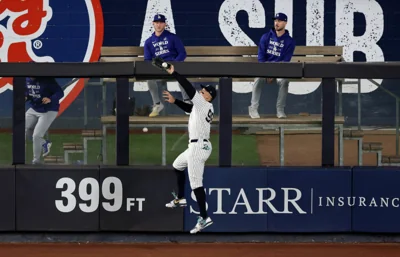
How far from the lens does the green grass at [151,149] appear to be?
11.0 meters

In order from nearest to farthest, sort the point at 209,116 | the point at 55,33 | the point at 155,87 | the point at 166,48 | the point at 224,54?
1. the point at 209,116
2. the point at 155,87
3. the point at 166,48
4. the point at 224,54
5. the point at 55,33

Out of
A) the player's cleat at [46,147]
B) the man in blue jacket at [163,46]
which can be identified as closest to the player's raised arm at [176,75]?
the player's cleat at [46,147]

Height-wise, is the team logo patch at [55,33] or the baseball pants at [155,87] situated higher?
the team logo patch at [55,33]

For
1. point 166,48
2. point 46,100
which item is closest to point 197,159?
point 46,100

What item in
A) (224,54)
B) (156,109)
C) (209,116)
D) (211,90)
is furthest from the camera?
(224,54)

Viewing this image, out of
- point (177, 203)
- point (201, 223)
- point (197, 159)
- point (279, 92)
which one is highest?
point (279, 92)

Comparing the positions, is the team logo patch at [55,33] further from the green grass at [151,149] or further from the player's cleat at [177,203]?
the player's cleat at [177,203]

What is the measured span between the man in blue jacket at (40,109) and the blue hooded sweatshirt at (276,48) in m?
3.08

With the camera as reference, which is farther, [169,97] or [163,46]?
[163,46]

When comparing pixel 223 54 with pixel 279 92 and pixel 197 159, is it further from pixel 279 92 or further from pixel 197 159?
pixel 197 159

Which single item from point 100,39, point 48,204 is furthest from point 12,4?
point 48,204

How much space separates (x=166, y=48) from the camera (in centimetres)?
1286

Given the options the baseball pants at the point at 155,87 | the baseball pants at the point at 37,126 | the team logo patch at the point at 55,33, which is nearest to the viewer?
the baseball pants at the point at 37,126

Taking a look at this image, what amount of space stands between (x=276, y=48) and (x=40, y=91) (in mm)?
3427
